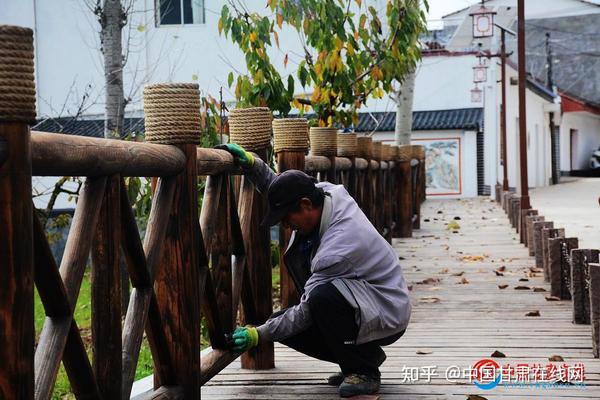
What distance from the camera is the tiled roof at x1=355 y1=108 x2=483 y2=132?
28625 millimetres

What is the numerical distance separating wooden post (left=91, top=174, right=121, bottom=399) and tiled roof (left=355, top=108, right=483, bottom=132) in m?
25.3

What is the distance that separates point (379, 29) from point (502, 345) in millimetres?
5216

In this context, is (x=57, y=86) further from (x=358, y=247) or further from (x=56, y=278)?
(x=56, y=278)

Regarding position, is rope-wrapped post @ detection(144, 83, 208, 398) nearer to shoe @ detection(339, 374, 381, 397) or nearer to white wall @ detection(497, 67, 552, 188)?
shoe @ detection(339, 374, 381, 397)

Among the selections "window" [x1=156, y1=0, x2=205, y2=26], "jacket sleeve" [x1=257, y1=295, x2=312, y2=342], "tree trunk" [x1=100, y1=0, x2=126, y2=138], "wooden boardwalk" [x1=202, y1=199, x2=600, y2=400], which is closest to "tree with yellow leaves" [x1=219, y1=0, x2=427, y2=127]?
"wooden boardwalk" [x1=202, y1=199, x2=600, y2=400]

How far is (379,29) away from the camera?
34.0 feet

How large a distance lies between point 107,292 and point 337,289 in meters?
1.60

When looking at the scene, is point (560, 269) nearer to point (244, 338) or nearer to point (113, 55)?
point (244, 338)

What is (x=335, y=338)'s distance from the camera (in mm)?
4551

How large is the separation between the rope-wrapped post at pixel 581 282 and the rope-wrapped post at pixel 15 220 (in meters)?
4.64

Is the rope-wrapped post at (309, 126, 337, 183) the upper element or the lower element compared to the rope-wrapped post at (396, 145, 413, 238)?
upper

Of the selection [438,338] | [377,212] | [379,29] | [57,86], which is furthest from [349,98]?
[57,86]

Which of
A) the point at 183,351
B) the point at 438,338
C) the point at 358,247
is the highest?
the point at 358,247

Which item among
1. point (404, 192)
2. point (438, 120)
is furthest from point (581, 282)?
point (438, 120)
